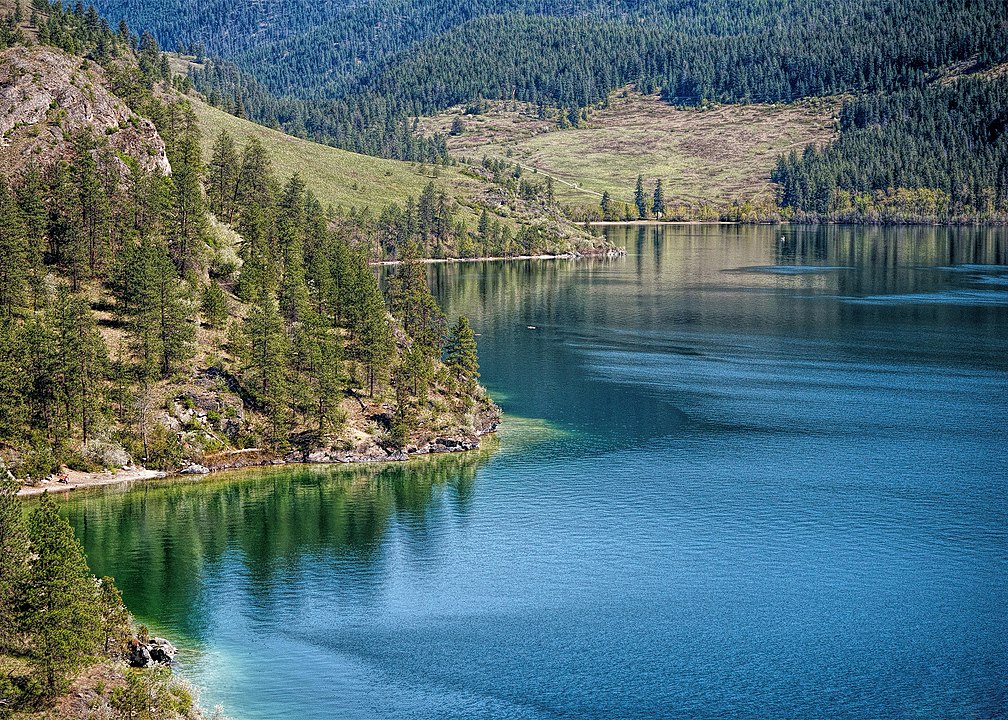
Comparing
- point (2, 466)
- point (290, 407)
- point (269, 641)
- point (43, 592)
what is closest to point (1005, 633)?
point (269, 641)

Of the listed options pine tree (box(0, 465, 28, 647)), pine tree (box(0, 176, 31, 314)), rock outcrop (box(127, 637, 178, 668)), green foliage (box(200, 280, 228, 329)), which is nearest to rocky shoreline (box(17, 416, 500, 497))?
green foliage (box(200, 280, 228, 329))

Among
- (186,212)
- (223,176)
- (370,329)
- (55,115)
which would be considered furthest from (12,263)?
(223,176)

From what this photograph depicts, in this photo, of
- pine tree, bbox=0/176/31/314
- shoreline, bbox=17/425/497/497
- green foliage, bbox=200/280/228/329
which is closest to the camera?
shoreline, bbox=17/425/497/497

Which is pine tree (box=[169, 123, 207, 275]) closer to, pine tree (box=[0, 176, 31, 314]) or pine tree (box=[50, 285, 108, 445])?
pine tree (box=[0, 176, 31, 314])

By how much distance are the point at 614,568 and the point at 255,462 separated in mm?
42158

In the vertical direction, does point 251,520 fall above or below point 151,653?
above

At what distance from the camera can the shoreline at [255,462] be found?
10512 cm

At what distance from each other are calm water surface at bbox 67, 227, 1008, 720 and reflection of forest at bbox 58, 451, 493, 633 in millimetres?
283

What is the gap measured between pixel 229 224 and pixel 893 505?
96.8 m

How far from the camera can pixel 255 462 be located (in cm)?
11431

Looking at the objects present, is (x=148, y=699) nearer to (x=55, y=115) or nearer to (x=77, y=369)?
(x=77, y=369)

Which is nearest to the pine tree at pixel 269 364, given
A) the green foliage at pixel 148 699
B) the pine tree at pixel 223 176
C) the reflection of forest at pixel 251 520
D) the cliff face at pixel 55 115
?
the reflection of forest at pixel 251 520

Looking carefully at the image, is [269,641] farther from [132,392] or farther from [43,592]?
[132,392]

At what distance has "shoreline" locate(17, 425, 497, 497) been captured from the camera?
4139 inches
